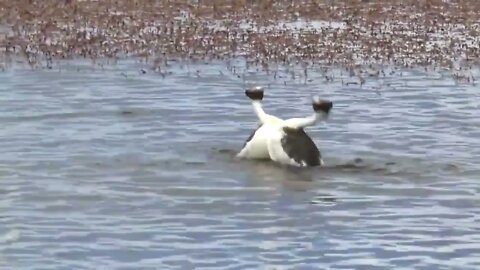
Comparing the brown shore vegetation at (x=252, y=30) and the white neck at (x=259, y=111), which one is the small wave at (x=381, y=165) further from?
the brown shore vegetation at (x=252, y=30)

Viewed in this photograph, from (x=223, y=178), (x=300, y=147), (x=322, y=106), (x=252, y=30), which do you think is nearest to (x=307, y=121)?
(x=300, y=147)

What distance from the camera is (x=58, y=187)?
11.4 metres

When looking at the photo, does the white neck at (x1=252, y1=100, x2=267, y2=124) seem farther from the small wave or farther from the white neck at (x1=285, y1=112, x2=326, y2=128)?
the small wave

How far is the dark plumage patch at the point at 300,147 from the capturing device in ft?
40.5

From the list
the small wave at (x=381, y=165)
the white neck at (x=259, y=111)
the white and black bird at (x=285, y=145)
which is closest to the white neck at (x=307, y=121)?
the white and black bird at (x=285, y=145)

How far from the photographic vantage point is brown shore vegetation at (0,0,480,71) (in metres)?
20.0

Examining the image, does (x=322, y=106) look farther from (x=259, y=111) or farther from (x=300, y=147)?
(x=259, y=111)

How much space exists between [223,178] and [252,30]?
432 inches

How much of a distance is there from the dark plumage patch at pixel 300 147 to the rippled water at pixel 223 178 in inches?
6.2

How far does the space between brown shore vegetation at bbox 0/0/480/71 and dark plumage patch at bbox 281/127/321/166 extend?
270 inches

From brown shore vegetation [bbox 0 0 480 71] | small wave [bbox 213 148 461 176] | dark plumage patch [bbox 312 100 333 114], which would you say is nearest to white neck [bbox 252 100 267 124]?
small wave [bbox 213 148 461 176]

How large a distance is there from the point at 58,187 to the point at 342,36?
11.1 meters

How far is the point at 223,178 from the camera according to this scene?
11.9 meters

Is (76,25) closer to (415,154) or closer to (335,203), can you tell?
(415,154)
